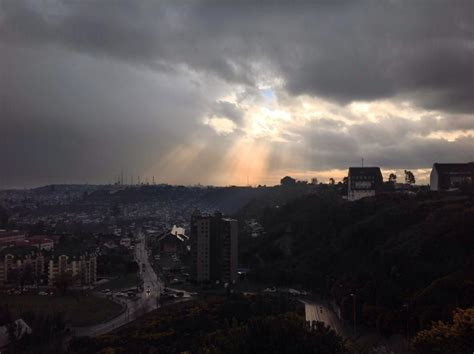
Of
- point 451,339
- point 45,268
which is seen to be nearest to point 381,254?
point 451,339

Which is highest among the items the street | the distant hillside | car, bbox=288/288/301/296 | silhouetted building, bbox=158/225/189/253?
the distant hillside

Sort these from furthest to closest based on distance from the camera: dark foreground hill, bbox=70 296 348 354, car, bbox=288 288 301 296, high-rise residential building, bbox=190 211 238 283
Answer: high-rise residential building, bbox=190 211 238 283, car, bbox=288 288 301 296, dark foreground hill, bbox=70 296 348 354

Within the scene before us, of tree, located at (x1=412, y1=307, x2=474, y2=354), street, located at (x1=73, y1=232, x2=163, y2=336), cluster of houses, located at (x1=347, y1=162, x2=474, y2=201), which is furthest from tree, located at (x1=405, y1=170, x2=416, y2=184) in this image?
tree, located at (x1=412, y1=307, x2=474, y2=354)

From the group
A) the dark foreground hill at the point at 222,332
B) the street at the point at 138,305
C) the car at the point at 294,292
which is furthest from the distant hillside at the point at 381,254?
the street at the point at 138,305

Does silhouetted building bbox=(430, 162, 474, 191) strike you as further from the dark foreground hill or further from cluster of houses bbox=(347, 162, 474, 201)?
the dark foreground hill

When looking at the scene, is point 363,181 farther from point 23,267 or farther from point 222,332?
point 222,332

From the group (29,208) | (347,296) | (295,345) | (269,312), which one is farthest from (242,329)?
(29,208)
